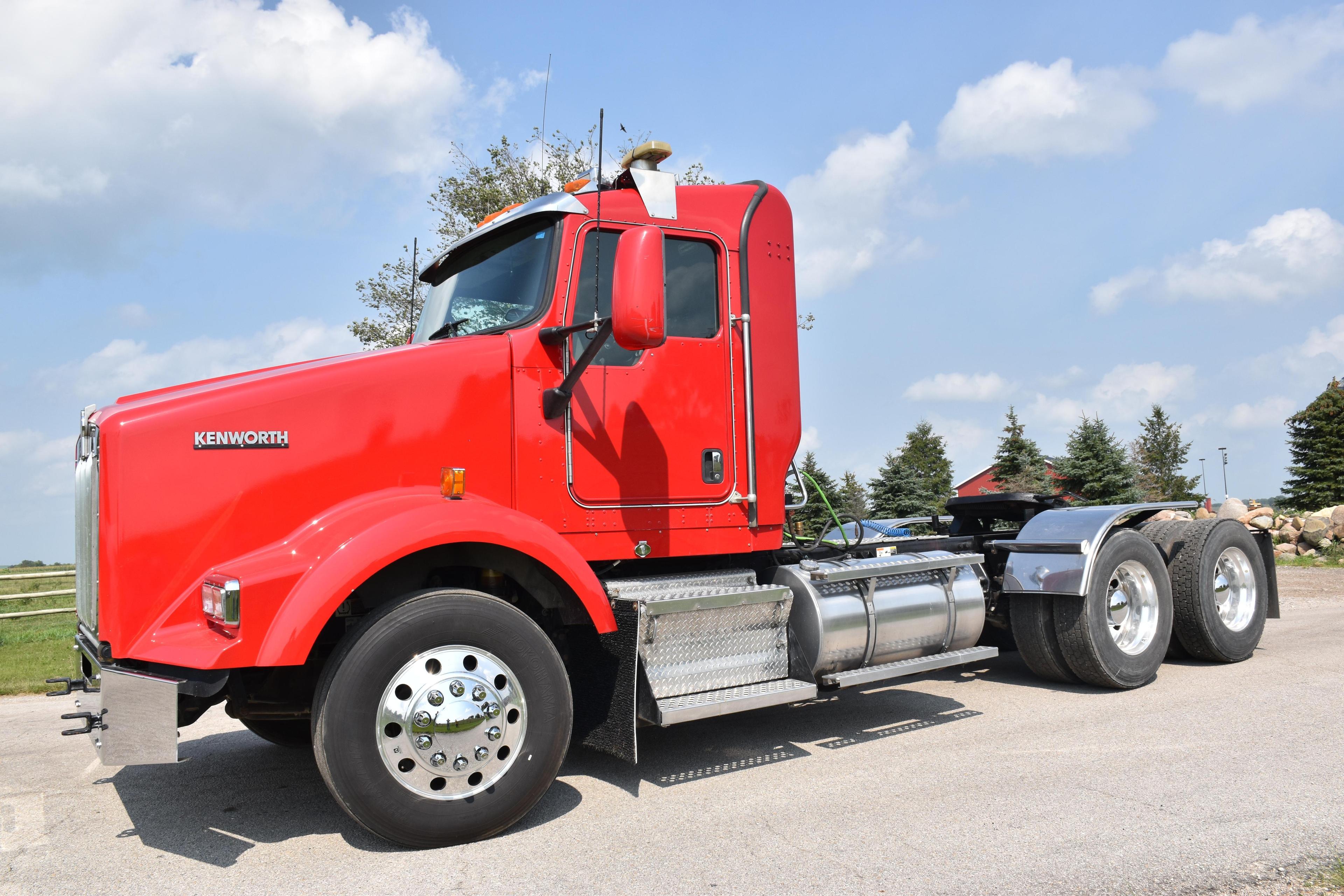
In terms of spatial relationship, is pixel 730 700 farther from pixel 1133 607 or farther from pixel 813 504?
pixel 813 504

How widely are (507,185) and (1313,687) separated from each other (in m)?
16.4

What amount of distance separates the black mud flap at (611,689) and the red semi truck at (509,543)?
0.05 ft

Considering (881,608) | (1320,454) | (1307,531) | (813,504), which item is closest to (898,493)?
(813,504)

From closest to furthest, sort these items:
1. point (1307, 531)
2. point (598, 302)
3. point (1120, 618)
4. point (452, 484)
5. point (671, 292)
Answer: point (452, 484), point (598, 302), point (671, 292), point (1120, 618), point (1307, 531)

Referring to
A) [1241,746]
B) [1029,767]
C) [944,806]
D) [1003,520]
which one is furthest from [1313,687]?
[944,806]

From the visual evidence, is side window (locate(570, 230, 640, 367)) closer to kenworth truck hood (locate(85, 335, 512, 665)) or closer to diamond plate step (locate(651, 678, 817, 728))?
kenworth truck hood (locate(85, 335, 512, 665))

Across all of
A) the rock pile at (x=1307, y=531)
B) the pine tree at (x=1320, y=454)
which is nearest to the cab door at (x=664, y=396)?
the rock pile at (x=1307, y=531)

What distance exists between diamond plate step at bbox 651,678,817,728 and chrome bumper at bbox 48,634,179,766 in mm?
1966

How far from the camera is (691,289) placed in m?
4.95

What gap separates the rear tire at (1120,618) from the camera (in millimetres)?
6133

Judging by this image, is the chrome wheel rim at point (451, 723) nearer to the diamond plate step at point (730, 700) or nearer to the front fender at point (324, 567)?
the front fender at point (324, 567)

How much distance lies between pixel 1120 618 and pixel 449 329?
5.16 metres

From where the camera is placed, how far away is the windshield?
4570 mm

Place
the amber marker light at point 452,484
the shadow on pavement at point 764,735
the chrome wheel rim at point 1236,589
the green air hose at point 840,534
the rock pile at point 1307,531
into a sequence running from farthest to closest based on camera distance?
the rock pile at point 1307,531
the chrome wheel rim at point 1236,589
the green air hose at point 840,534
the shadow on pavement at point 764,735
the amber marker light at point 452,484
